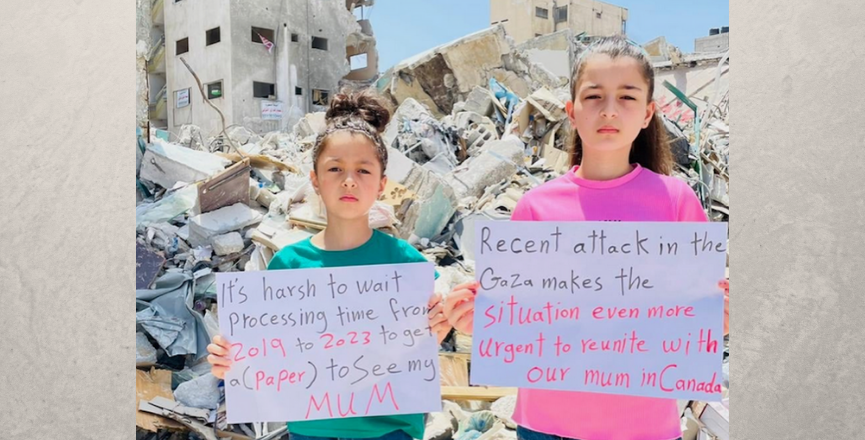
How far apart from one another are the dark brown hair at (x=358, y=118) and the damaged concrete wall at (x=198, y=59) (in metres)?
20.8

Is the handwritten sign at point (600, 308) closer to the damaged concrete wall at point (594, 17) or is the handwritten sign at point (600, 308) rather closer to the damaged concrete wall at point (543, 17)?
the damaged concrete wall at point (543, 17)

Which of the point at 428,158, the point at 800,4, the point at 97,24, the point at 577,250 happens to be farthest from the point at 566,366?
the point at 428,158

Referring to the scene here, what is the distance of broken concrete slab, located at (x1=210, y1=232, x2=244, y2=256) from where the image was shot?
18.7 feet

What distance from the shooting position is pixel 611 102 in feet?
5.39

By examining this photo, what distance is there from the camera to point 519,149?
857cm

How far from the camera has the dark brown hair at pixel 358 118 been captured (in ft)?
6.20

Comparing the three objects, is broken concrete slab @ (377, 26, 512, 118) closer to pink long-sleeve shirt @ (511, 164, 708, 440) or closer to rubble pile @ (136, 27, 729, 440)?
rubble pile @ (136, 27, 729, 440)

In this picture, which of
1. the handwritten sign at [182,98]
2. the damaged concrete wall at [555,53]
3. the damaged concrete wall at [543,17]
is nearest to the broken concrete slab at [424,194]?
the damaged concrete wall at [555,53]

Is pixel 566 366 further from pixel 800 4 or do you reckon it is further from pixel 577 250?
pixel 800 4

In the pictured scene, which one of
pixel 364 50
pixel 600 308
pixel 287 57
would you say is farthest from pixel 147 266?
pixel 364 50

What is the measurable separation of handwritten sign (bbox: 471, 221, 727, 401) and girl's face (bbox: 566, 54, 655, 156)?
0.23 metres

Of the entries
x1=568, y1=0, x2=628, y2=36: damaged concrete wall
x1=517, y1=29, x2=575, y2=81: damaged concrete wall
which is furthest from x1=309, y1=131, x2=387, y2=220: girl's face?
x1=568, y1=0, x2=628, y2=36: damaged concrete wall

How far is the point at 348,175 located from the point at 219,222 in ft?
14.7

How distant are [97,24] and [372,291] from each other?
3.08 feet
